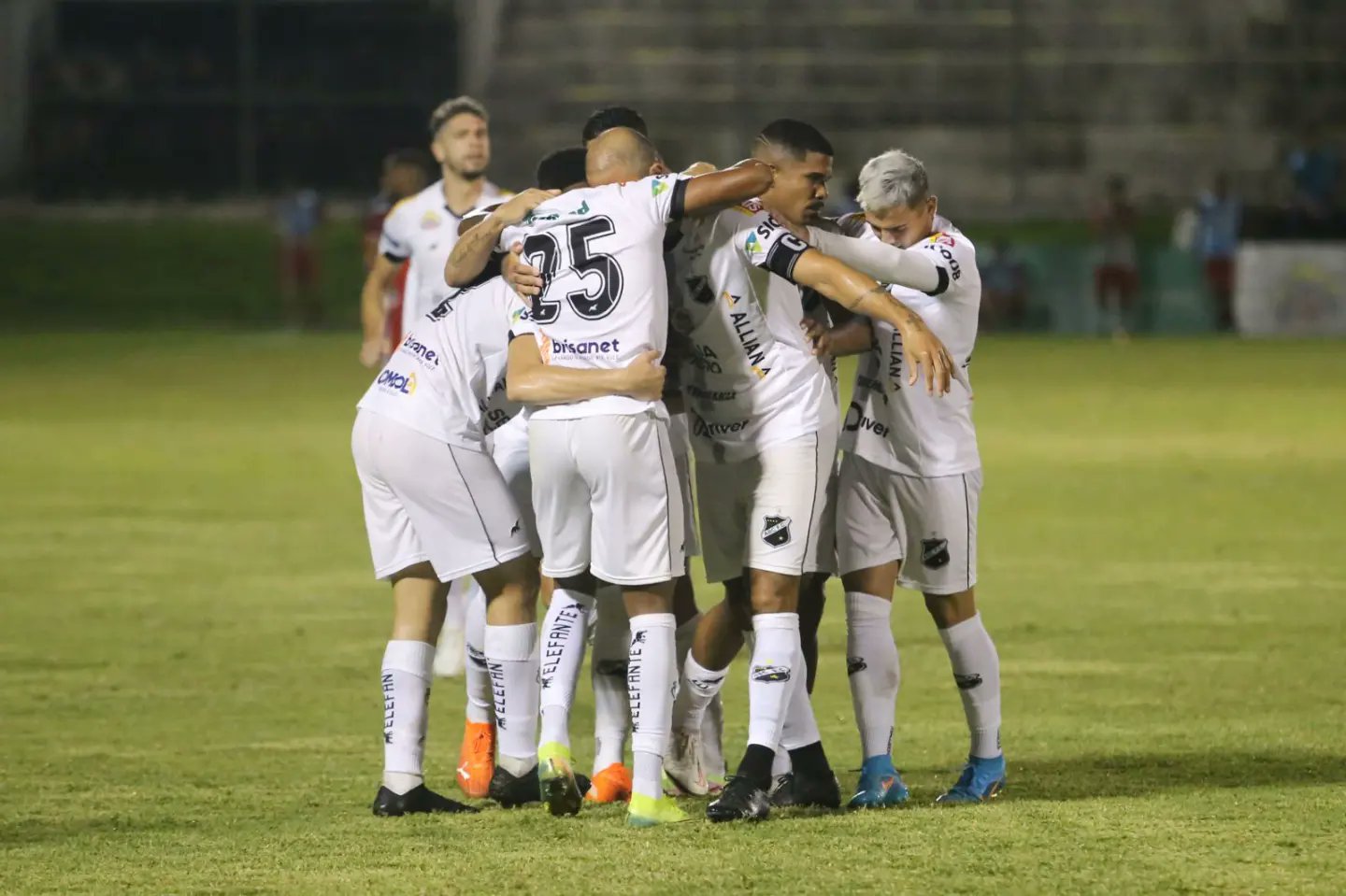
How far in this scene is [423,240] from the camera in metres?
9.60

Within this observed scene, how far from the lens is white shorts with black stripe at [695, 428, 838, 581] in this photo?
616 centimetres

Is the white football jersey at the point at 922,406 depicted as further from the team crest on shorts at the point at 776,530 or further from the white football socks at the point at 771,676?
the white football socks at the point at 771,676

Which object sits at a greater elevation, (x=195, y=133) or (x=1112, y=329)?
(x=195, y=133)

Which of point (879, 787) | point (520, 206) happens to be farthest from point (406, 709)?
point (520, 206)

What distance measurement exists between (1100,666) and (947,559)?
2687 mm

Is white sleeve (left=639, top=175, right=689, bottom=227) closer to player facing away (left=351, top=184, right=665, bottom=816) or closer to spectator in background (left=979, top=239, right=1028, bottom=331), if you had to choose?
player facing away (left=351, top=184, right=665, bottom=816)

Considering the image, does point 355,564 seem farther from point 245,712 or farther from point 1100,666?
point 1100,666

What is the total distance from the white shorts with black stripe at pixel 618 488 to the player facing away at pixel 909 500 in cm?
77

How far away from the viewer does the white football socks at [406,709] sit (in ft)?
20.5

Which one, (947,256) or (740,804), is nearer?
(740,804)

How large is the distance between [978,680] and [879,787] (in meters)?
0.47

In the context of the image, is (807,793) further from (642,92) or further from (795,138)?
(642,92)

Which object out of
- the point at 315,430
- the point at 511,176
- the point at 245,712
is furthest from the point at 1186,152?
the point at 245,712

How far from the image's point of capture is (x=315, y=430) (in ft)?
59.8
